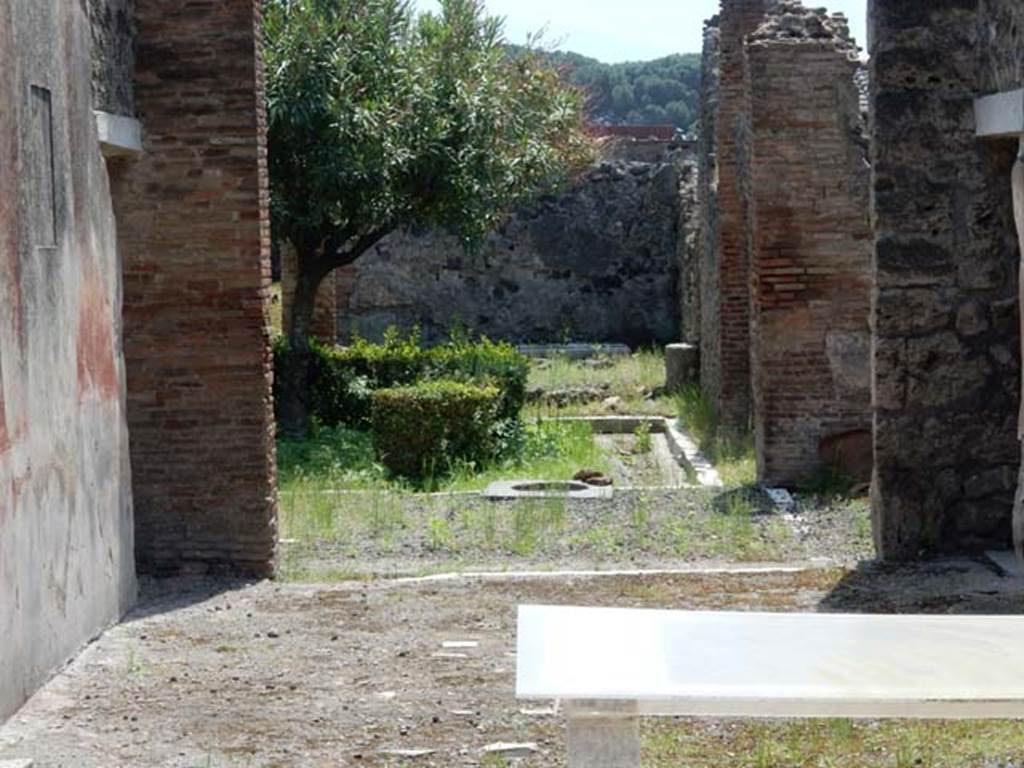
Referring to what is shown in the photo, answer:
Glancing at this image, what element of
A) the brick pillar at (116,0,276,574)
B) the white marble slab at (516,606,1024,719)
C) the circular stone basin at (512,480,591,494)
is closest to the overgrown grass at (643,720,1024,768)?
the white marble slab at (516,606,1024,719)

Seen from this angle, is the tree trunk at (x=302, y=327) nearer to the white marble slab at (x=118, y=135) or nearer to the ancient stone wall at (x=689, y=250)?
the ancient stone wall at (x=689, y=250)

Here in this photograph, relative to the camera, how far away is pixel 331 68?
16.0 metres

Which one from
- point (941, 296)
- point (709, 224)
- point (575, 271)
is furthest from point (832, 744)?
point (575, 271)

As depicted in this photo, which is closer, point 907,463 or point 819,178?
point 907,463

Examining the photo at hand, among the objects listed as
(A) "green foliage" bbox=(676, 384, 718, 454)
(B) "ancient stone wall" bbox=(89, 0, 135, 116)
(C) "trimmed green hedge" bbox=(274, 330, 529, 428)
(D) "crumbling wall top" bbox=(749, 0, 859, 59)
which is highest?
(D) "crumbling wall top" bbox=(749, 0, 859, 59)

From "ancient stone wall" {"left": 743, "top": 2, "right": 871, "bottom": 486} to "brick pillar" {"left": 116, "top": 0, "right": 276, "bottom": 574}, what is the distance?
14.8ft

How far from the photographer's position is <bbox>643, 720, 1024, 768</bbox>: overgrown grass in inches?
234

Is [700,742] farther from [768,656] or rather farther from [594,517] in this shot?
[594,517]

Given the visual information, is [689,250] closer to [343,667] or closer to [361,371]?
[361,371]

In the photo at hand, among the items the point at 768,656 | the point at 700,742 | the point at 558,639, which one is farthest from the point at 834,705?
the point at 700,742

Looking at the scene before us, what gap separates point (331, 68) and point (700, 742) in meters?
10.6

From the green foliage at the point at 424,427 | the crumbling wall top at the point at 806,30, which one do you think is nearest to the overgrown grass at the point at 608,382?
the green foliage at the point at 424,427

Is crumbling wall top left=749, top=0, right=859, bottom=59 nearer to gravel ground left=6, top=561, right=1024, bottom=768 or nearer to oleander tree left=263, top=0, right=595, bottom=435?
oleander tree left=263, top=0, right=595, bottom=435

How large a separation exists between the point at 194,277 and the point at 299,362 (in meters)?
7.64
